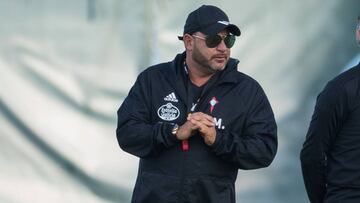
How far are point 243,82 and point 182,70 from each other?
1.09 ft

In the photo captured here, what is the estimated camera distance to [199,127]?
4.41 meters

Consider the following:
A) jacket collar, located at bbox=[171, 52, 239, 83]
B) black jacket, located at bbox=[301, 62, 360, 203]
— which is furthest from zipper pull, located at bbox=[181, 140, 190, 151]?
black jacket, located at bbox=[301, 62, 360, 203]

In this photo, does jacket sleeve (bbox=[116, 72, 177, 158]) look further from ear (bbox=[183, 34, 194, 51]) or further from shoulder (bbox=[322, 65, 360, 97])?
shoulder (bbox=[322, 65, 360, 97])

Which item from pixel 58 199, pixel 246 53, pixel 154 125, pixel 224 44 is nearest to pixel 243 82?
pixel 224 44

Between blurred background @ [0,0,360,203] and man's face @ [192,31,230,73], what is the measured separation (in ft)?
2.98

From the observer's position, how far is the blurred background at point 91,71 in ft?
18.3

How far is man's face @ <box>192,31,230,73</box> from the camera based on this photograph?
15.3ft

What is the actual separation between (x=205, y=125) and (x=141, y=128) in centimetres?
37

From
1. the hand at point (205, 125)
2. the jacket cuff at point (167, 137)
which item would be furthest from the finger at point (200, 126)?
the jacket cuff at point (167, 137)

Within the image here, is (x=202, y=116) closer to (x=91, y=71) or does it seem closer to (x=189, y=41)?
(x=189, y=41)

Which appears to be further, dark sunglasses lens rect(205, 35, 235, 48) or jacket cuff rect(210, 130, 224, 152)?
dark sunglasses lens rect(205, 35, 235, 48)

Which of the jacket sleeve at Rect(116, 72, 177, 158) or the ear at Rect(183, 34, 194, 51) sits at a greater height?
the ear at Rect(183, 34, 194, 51)

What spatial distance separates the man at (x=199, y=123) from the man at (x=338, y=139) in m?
0.23

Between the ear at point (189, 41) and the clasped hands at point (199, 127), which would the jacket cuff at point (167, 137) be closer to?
the clasped hands at point (199, 127)
